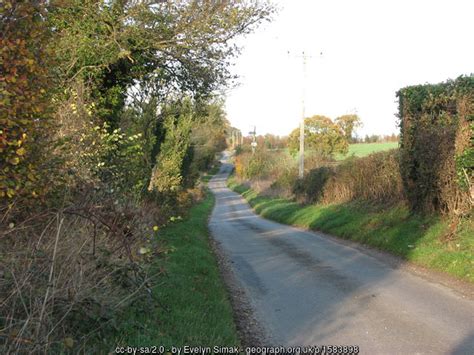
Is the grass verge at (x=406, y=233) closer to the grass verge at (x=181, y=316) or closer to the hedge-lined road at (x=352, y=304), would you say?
the hedge-lined road at (x=352, y=304)

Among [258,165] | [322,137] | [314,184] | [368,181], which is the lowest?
[314,184]

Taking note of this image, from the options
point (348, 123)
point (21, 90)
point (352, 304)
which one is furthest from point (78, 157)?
point (348, 123)

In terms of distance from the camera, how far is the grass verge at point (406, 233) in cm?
1179

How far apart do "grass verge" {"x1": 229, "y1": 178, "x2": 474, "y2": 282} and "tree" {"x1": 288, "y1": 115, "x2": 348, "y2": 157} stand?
105 ft

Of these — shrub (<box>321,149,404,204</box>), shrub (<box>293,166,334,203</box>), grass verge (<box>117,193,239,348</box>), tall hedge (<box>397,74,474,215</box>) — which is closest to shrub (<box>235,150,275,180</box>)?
shrub (<box>293,166,334,203</box>)

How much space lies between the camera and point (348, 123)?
66500 mm

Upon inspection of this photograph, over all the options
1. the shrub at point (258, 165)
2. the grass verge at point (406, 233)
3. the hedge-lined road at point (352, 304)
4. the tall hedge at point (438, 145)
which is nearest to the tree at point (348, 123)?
the shrub at point (258, 165)

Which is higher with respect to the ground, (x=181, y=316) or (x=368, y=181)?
(x=368, y=181)

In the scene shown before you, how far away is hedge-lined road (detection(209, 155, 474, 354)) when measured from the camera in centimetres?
675

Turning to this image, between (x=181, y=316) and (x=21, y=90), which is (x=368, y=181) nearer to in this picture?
(x=181, y=316)

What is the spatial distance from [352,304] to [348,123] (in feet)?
196

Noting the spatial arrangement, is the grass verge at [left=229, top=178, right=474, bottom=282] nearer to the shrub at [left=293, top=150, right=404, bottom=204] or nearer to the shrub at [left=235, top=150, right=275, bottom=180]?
the shrub at [left=293, top=150, right=404, bottom=204]

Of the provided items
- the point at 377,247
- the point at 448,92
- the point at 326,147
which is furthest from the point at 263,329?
the point at 326,147

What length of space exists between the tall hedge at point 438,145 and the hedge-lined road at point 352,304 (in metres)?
2.88
